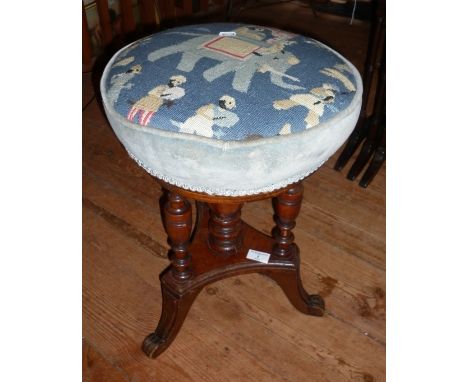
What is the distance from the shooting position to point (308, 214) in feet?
4.24

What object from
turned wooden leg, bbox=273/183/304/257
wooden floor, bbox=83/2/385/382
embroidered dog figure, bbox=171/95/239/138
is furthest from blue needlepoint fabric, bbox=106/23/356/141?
wooden floor, bbox=83/2/385/382

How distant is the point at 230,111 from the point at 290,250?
41cm

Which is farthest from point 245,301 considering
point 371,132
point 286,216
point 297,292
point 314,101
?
point 371,132

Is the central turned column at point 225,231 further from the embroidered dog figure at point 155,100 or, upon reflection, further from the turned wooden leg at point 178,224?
the embroidered dog figure at point 155,100

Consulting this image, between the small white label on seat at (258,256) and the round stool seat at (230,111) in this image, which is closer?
the round stool seat at (230,111)

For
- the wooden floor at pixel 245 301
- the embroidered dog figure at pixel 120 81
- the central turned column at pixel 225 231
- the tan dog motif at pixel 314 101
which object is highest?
the tan dog motif at pixel 314 101

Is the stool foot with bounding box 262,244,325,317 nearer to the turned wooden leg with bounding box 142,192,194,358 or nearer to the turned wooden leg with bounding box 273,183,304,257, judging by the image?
the turned wooden leg with bounding box 273,183,304,257

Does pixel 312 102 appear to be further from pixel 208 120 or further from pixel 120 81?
pixel 120 81

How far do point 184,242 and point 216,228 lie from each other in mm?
133

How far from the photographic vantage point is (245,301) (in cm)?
106

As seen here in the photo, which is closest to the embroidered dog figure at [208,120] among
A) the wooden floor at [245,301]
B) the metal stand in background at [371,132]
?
the wooden floor at [245,301]

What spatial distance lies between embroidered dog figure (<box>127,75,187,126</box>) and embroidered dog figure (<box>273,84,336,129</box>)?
138 mm

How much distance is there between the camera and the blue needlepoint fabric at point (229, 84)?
0.60 metres

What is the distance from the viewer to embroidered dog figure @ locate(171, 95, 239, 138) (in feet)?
1.92
